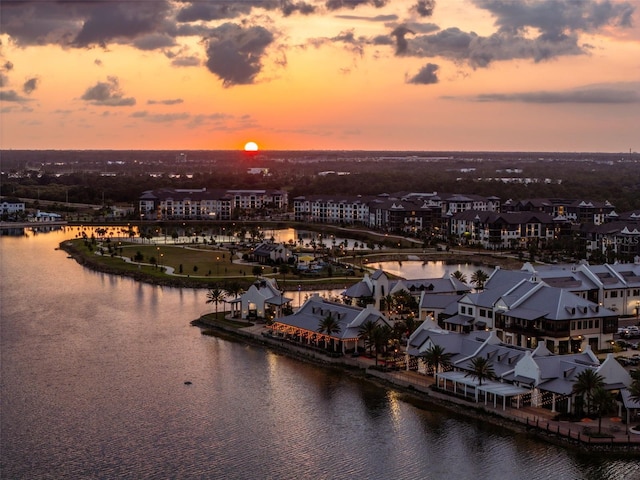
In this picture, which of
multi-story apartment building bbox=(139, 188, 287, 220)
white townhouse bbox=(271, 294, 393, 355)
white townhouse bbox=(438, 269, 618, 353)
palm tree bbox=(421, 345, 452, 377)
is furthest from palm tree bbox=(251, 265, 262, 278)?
multi-story apartment building bbox=(139, 188, 287, 220)

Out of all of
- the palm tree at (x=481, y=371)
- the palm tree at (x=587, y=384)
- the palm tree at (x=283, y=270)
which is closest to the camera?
the palm tree at (x=587, y=384)

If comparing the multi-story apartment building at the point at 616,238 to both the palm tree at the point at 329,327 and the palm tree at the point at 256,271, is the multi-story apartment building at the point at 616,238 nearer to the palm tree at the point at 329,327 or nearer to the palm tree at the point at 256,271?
the palm tree at the point at 256,271

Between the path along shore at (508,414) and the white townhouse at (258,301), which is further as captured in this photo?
the white townhouse at (258,301)

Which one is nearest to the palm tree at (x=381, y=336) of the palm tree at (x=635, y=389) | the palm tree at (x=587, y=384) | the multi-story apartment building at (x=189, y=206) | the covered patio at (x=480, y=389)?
the covered patio at (x=480, y=389)

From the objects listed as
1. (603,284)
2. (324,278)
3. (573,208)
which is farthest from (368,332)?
(573,208)

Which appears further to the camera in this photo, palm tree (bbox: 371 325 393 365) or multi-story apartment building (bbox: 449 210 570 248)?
multi-story apartment building (bbox: 449 210 570 248)

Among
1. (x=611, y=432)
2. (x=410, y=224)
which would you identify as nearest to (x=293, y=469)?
(x=611, y=432)

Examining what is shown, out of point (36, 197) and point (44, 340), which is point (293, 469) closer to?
point (44, 340)

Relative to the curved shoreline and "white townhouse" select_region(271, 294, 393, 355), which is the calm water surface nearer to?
"white townhouse" select_region(271, 294, 393, 355)
